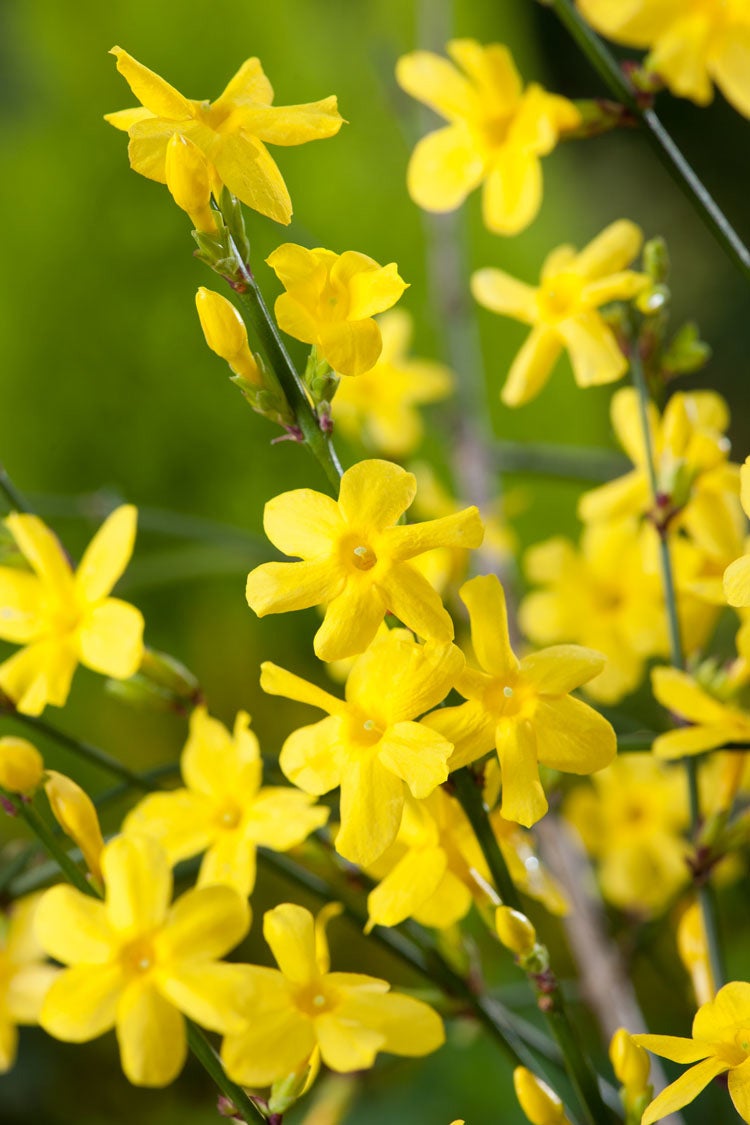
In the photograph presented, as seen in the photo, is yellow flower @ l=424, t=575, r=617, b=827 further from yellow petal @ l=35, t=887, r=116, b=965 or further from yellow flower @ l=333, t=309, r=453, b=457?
yellow flower @ l=333, t=309, r=453, b=457

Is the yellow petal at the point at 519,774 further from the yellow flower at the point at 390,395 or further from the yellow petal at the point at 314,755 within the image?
the yellow flower at the point at 390,395

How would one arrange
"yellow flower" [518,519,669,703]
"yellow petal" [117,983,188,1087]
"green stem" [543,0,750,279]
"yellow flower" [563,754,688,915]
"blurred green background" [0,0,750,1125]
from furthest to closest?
1. "blurred green background" [0,0,750,1125]
2. "yellow flower" [563,754,688,915]
3. "yellow flower" [518,519,669,703]
4. "green stem" [543,0,750,279]
5. "yellow petal" [117,983,188,1087]

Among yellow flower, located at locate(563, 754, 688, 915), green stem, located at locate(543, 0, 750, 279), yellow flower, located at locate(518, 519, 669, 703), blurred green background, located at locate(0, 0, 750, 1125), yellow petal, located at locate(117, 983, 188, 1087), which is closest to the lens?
yellow petal, located at locate(117, 983, 188, 1087)

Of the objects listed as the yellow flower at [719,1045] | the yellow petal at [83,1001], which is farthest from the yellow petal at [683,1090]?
the yellow petal at [83,1001]

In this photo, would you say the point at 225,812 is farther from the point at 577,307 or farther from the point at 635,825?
the point at 635,825

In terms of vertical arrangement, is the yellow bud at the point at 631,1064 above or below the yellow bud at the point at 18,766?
below

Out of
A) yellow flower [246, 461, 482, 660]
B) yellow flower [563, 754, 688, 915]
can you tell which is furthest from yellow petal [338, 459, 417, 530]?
yellow flower [563, 754, 688, 915]
